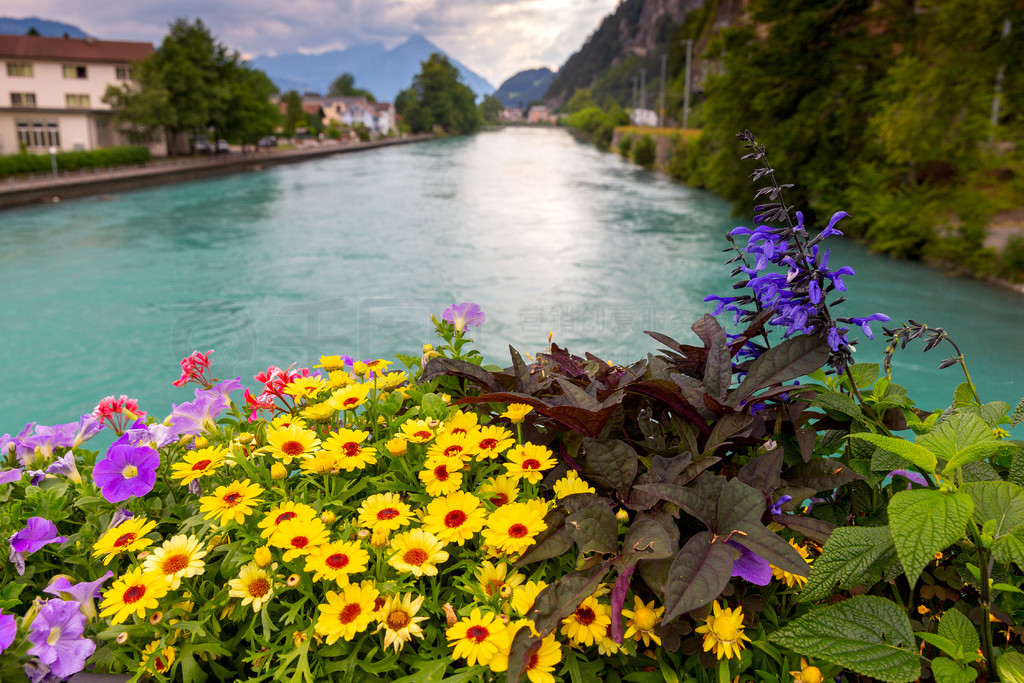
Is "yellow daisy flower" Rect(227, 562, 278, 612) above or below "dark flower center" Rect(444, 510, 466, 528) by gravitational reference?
below

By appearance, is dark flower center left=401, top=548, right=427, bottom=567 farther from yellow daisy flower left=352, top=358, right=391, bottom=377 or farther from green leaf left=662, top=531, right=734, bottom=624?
yellow daisy flower left=352, top=358, right=391, bottom=377

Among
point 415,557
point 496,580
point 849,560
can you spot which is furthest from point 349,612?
point 849,560

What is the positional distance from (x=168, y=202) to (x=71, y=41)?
30.0 m

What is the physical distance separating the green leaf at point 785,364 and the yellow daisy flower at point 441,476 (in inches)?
20.3

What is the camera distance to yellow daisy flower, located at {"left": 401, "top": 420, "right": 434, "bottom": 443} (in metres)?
1.17

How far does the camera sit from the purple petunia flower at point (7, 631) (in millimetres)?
899

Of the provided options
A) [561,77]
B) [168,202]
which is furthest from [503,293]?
[561,77]

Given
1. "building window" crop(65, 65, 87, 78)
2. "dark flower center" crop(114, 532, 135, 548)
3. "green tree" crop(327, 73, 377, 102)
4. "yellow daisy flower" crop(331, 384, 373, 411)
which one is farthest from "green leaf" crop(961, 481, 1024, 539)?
"green tree" crop(327, 73, 377, 102)

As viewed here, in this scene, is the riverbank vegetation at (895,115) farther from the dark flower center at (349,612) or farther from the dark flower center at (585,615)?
the dark flower center at (349,612)

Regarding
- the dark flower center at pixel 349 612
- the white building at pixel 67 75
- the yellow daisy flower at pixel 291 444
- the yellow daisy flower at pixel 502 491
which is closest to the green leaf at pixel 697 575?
the yellow daisy flower at pixel 502 491

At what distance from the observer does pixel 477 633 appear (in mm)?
922

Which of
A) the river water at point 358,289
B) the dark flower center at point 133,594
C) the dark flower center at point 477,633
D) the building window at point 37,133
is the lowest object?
the river water at point 358,289

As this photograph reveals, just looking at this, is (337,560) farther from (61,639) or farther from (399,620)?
(61,639)

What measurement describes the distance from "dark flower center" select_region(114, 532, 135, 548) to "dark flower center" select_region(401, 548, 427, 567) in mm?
433
